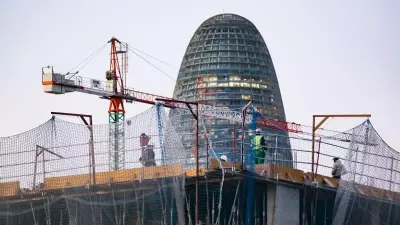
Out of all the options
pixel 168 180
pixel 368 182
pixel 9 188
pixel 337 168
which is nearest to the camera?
pixel 168 180

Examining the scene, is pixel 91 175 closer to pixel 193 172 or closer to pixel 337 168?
pixel 193 172

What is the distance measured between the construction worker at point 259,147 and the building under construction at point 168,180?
0.34 m

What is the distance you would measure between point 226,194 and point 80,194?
275 inches

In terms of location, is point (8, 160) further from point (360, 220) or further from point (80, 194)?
point (360, 220)

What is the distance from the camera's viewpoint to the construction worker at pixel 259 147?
187ft

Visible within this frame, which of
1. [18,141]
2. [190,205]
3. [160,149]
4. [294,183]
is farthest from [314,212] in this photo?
[18,141]

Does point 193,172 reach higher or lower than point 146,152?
lower

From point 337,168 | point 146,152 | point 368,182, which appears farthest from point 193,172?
point 368,182

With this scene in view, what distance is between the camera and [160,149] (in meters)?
53.2

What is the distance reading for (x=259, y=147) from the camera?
5750cm

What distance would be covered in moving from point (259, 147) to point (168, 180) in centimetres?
642

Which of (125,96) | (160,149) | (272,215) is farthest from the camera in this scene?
(125,96)

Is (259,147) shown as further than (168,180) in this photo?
Yes

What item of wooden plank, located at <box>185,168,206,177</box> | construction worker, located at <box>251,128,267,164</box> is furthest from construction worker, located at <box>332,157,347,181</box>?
wooden plank, located at <box>185,168,206,177</box>
